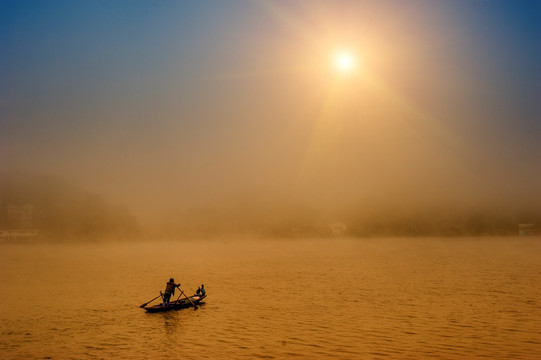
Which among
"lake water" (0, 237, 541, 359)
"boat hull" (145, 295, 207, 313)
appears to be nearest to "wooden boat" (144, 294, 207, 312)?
"boat hull" (145, 295, 207, 313)

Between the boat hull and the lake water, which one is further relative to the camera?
the boat hull

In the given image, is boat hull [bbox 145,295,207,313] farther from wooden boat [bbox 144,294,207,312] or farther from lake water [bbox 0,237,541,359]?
lake water [bbox 0,237,541,359]

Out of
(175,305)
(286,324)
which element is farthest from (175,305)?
(286,324)

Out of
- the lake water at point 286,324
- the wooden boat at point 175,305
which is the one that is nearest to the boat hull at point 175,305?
the wooden boat at point 175,305

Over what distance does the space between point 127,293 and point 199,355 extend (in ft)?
90.7

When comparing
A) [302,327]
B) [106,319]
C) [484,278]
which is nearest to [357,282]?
[484,278]

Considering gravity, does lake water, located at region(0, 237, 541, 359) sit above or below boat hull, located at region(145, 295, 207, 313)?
below

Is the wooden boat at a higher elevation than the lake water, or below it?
higher

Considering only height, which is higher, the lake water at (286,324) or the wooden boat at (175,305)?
the wooden boat at (175,305)

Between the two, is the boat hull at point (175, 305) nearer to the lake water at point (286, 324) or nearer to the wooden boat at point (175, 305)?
the wooden boat at point (175, 305)

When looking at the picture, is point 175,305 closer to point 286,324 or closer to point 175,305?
point 175,305

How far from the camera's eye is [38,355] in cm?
2308

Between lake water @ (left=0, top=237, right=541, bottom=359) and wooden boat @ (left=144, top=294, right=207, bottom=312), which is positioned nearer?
lake water @ (left=0, top=237, right=541, bottom=359)

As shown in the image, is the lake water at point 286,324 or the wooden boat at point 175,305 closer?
the lake water at point 286,324
